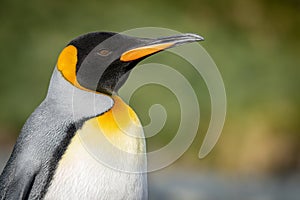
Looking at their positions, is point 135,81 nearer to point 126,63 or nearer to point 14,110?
point 126,63

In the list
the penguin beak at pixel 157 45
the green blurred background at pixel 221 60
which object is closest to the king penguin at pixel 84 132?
the penguin beak at pixel 157 45

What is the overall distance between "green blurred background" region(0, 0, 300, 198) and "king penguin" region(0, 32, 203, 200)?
3051 millimetres

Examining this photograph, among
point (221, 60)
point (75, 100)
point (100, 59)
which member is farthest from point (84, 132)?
point (221, 60)

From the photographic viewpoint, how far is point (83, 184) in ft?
7.57

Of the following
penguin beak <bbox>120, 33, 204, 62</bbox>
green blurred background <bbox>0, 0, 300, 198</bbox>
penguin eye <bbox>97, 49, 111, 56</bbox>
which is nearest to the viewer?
penguin beak <bbox>120, 33, 204, 62</bbox>

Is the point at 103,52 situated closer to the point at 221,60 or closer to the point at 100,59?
the point at 100,59

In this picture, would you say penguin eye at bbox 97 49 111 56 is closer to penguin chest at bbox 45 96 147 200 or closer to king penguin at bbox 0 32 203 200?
king penguin at bbox 0 32 203 200

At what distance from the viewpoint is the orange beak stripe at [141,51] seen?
230 centimetres


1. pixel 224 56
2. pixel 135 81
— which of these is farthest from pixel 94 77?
pixel 224 56

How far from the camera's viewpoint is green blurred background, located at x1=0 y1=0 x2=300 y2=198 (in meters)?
5.78

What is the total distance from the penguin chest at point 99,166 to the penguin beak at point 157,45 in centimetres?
18

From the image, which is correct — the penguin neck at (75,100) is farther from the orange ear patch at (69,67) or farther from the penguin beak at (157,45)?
the penguin beak at (157,45)

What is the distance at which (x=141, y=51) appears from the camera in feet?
7.67

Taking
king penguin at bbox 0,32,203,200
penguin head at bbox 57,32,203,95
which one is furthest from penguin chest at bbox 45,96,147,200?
penguin head at bbox 57,32,203,95
